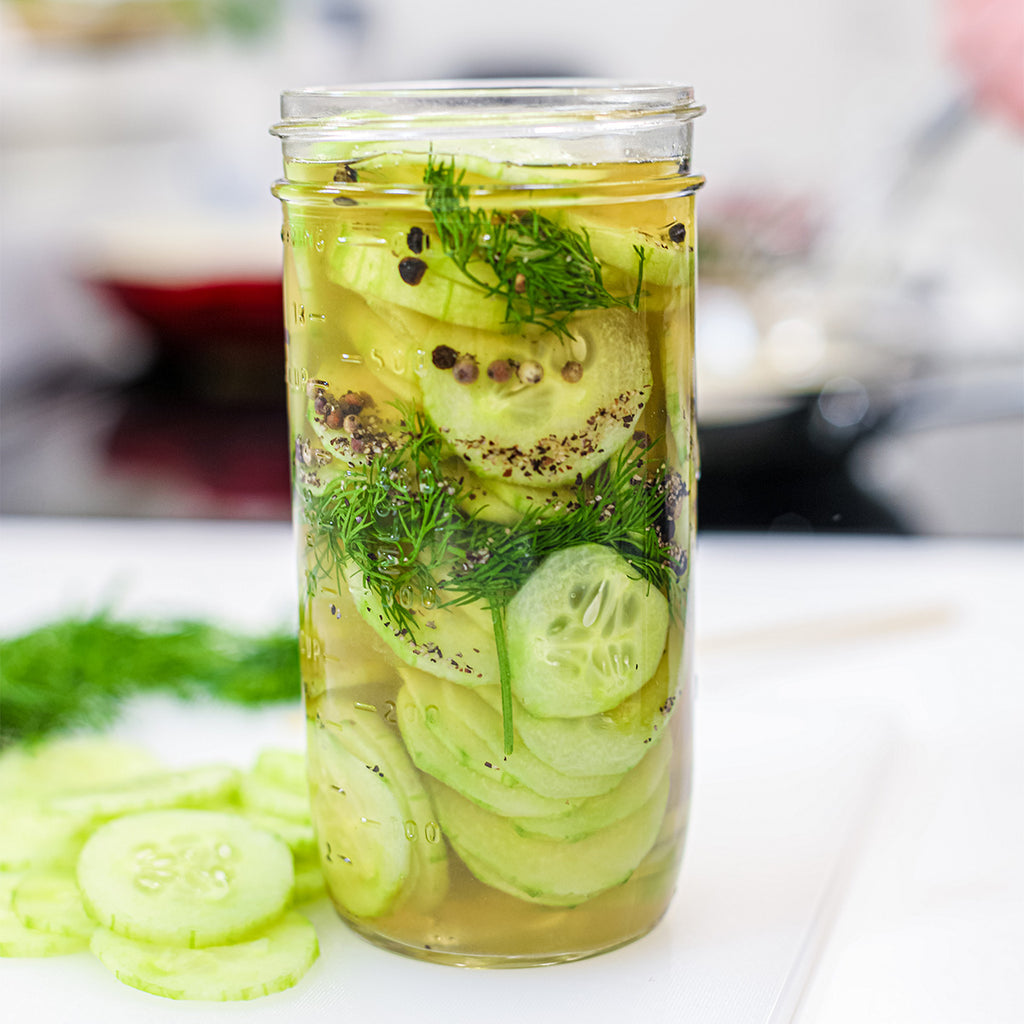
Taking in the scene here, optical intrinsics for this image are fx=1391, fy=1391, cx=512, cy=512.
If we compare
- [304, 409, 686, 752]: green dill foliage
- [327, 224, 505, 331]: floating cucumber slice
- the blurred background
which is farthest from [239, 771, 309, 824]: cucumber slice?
the blurred background

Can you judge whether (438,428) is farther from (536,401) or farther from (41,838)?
(41,838)

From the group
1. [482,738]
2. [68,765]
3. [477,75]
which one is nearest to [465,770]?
[482,738]

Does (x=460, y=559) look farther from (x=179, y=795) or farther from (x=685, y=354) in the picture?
(x=179, y=795)

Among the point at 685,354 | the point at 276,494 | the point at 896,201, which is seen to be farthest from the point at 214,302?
the point at 685,354

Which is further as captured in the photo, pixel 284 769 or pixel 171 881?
pixel 284 769

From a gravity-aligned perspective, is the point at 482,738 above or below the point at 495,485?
below

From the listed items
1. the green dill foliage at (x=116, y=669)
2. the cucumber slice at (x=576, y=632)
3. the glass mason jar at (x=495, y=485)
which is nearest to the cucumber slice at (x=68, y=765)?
the green dill foliage at (x=116, y=669)

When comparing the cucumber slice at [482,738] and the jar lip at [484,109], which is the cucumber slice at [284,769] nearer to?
the cucumber slice at [482,738]

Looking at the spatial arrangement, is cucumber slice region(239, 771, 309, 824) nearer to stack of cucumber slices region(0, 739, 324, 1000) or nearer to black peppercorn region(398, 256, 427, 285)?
stack of cucumber slices region(0, 739, 324, 1000)
